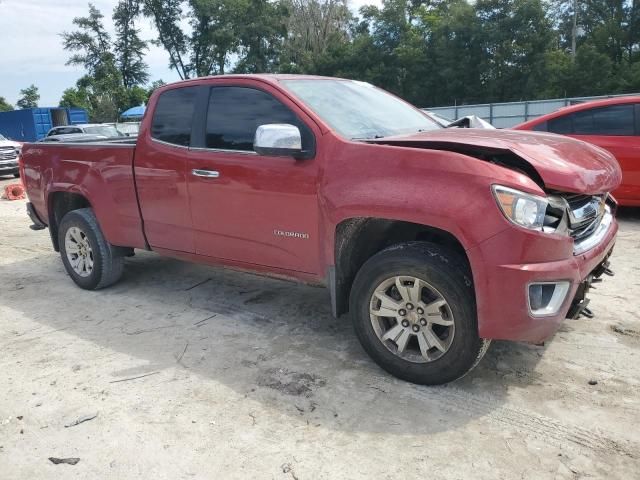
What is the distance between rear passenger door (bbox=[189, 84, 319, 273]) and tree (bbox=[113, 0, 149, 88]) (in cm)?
5075

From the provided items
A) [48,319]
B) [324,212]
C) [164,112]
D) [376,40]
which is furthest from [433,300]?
[376,40]

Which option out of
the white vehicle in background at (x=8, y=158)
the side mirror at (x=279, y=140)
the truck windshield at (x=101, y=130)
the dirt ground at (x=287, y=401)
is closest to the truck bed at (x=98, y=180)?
the dirt ground at (x=287, y=401)

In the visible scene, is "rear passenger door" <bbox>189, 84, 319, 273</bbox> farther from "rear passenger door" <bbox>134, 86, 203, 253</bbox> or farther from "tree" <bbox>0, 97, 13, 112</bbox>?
"tree" <bbox>0, 97, 13, 112</bbox>

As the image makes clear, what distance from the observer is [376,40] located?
38750 millimetres

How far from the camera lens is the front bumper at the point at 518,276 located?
9.01 feet

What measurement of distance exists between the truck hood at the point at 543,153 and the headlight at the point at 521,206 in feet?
0.59

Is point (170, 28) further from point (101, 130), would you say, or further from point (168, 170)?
point (168, 170)

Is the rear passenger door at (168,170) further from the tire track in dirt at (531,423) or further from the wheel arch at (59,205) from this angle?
the tire track in dirt at (531,423)

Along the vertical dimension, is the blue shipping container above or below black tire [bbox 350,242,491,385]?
above

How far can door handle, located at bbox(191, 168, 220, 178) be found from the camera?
13.1 feet

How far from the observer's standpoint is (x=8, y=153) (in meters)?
16.6

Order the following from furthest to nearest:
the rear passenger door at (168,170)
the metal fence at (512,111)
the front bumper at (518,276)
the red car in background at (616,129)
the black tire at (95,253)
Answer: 1. the metal fence at (512,111)
2. the red car in background at (616,129)
3. the black tire at (95,253)
4. the rear passenger door at (168,170)
5. the front bumper at (518,276)

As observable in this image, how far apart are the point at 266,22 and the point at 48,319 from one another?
43.6 meters

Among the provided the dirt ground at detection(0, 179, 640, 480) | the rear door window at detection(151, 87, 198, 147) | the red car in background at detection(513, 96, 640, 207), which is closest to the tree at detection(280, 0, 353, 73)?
the red car in background at detection(513, 96, 640, 207)
